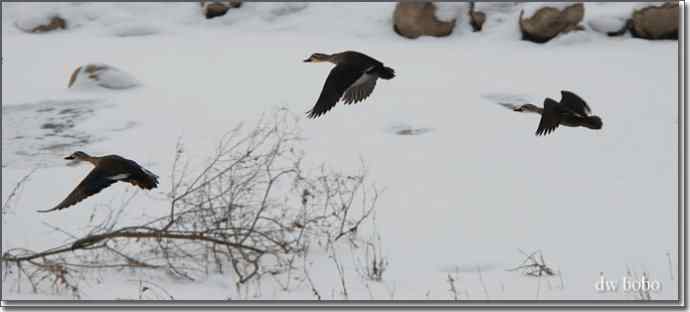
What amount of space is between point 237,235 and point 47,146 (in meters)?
2.63

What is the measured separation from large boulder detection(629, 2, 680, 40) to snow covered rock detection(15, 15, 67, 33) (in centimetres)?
596

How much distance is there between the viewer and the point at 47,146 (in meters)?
8.44

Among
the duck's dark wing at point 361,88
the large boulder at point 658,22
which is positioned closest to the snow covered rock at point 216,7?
the large boulder at point 658,22

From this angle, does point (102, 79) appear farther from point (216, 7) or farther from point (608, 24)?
point (608, 24)

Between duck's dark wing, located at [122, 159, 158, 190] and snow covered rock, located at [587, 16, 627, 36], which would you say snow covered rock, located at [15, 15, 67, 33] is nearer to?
snow covered rock, located at [587, 16, 627, 36]

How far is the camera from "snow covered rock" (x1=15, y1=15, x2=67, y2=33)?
1191cm

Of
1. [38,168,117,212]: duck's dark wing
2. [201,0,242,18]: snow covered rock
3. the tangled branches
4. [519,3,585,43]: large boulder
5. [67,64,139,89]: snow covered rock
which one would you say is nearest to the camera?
[38,168,117,212]: duck's dark wing

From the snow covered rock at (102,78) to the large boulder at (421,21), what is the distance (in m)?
2.81

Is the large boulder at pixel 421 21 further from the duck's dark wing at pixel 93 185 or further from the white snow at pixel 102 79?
the duck's dark wing at pixel 93 185

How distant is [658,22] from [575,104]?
6.45 metres

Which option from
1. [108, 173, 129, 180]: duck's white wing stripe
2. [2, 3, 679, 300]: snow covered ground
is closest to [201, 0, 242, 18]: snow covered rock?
[2, 3, 679, 300]: snow covered ground

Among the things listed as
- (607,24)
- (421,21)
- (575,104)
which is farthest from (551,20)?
(575,104)

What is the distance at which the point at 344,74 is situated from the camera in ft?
16.7

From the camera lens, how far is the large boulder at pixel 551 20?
10961 millimetres
